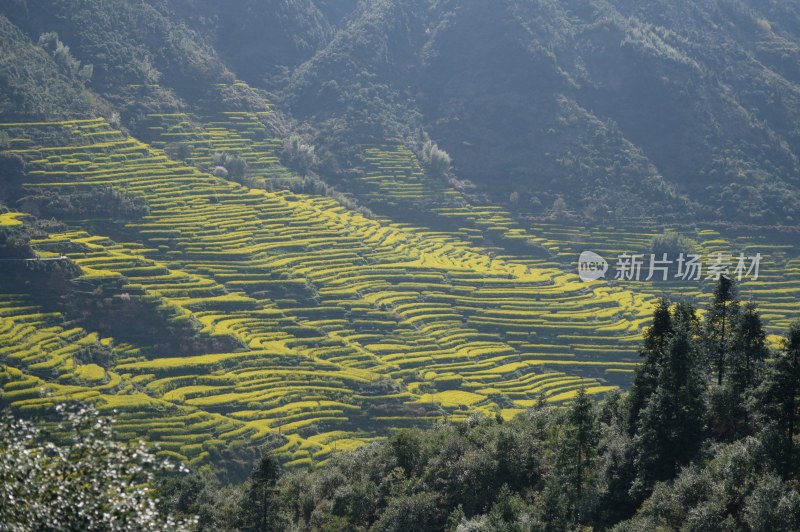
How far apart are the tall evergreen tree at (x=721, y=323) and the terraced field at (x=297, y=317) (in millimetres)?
29525

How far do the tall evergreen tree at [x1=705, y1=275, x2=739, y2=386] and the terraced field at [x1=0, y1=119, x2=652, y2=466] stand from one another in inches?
1162

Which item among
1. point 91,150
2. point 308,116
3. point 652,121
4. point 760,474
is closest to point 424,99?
point 308,116

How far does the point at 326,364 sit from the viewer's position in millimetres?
79688

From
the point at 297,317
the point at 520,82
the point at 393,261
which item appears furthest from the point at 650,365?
the point at 520,82

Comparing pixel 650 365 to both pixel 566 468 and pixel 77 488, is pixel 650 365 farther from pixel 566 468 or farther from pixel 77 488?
pixel 77 488

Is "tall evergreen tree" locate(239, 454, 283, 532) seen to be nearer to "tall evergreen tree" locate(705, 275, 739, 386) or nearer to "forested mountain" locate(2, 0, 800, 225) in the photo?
"tall evergreen tree" locate(705, 275, 739, 386)

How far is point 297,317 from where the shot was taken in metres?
87.2

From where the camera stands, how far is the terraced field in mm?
70938

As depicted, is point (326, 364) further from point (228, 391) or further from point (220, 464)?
point (220, 464)

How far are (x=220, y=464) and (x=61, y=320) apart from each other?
21936mm

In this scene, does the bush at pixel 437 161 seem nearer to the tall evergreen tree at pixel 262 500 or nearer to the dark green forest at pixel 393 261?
the dark green forest at pixel 393 261

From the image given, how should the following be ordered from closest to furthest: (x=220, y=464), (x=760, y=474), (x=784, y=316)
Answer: (x=760, y=474) < (x=220, y=464) < (x=784, y=316)

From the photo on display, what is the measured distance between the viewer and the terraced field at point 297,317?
7094cm

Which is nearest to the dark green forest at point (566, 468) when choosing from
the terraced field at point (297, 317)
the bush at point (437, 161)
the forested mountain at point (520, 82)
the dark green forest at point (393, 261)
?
the dark green forest at point (393, 261)
